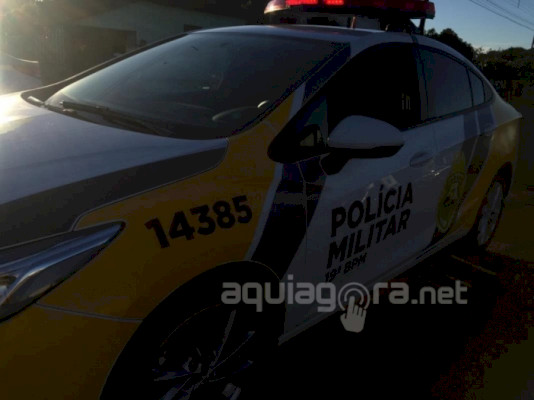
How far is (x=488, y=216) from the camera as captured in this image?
416 cm

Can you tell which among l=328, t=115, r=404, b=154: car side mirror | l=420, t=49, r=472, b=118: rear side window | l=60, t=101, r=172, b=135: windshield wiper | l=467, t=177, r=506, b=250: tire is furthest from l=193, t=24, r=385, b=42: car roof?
l=467, t=177, r=506, b=250: tire

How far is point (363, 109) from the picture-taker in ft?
8.55

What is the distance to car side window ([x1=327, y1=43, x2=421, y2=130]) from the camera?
2.43 m

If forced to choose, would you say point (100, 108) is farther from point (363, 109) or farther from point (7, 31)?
point (7, 31)

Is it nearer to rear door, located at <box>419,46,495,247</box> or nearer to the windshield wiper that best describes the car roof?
rear door, located at <box>419,46,495,247</box>

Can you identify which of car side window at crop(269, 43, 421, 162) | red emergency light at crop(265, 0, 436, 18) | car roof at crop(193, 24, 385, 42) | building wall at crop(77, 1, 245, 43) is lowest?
car side window at crop(269, 43, 421, 162)

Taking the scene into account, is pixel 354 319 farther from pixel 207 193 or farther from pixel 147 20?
pixel 147 20

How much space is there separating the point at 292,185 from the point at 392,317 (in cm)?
159

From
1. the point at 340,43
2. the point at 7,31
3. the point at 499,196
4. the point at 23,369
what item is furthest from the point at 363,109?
the point at 7,31

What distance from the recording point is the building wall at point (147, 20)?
2155 cm

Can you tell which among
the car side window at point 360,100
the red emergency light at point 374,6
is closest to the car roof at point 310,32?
the car side window at point 360,100

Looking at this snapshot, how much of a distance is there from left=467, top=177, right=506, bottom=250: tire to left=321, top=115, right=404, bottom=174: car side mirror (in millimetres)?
2018

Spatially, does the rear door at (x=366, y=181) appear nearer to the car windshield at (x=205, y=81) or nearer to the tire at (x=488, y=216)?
the car windshield at (x=205, y=81)

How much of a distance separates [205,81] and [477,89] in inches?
81.2
